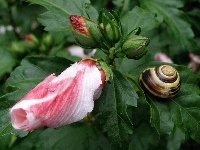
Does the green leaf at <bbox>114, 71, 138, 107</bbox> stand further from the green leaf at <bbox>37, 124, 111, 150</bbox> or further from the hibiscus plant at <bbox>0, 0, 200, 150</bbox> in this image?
the green leaf at <bbox>37, 124, 111, 150</bbox>

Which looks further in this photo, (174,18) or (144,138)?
(174,18)

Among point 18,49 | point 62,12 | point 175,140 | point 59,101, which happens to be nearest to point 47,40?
point 18,49

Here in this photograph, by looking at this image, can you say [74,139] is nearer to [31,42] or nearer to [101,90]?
[101,90]

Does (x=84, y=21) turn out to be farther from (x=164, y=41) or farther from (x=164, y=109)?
(x=164, y=41)

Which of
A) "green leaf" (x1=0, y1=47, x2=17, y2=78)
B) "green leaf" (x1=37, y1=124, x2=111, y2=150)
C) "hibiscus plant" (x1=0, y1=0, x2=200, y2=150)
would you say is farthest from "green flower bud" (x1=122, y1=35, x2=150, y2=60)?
"green leaf" (x1=0, y1=47, x2=17, y2=78)

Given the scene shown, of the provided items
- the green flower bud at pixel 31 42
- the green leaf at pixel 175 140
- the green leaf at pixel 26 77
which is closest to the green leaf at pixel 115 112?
the green leaf at pixel 26 77

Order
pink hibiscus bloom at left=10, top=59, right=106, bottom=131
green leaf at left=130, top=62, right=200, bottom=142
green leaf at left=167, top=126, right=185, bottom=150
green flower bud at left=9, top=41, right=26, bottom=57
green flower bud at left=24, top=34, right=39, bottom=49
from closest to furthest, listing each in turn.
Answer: pink hibiscus bloom at left=10, top=59, right=106, bottom=131 < green leaf at left=130, top=62, right=200, bottom=142 < green leaf at left=167, top=126, right=185, bottom=150 < green flower bud at left=9, top=41, right=26, bottom=57 < green flower bud at left=24, top=34, right=39, bottom=49
